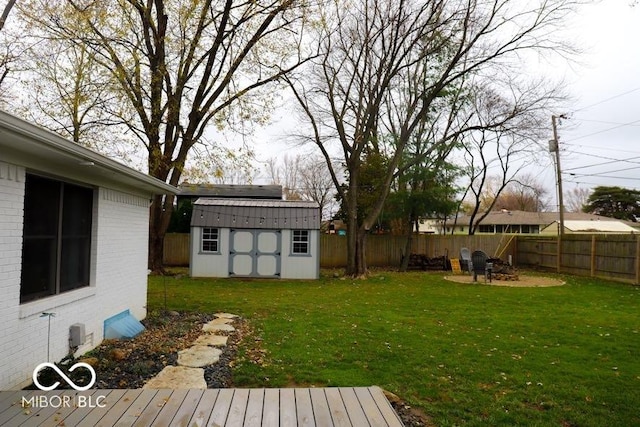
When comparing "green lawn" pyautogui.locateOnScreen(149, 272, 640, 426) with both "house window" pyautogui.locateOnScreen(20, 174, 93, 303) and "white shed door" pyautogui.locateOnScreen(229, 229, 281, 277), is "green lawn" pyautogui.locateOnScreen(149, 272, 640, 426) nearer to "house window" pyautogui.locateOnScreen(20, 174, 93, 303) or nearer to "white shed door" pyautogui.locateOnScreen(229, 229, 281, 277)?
"house window" pyautogui.locateOnScreen(20, 174, 93, 303)

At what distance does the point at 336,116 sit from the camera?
15.8m

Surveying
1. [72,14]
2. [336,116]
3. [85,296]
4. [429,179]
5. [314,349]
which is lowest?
[314,349]

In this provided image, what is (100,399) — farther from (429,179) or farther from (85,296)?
(429,179)

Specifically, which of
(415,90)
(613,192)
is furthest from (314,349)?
(613,192)

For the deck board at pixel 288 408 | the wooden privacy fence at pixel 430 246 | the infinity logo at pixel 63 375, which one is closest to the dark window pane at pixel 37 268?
the infinity logo at pixel 63 375

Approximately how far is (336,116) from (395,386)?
1288 cm

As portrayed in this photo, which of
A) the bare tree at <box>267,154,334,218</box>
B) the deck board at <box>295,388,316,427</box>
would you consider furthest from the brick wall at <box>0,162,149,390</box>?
the bare tree at <box>267,154,334,218</box>

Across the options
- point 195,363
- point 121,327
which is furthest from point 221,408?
point 121,327

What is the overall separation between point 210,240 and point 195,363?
10757mm

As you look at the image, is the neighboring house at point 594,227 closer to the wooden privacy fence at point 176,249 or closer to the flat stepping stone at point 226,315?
the wooden privacy fence at point 176,249

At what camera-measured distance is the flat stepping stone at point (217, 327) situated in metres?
6.55

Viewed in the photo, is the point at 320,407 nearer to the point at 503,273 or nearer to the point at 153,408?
the point at 153,408

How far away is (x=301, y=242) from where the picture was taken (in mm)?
15211

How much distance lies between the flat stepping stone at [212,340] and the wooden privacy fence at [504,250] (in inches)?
528
